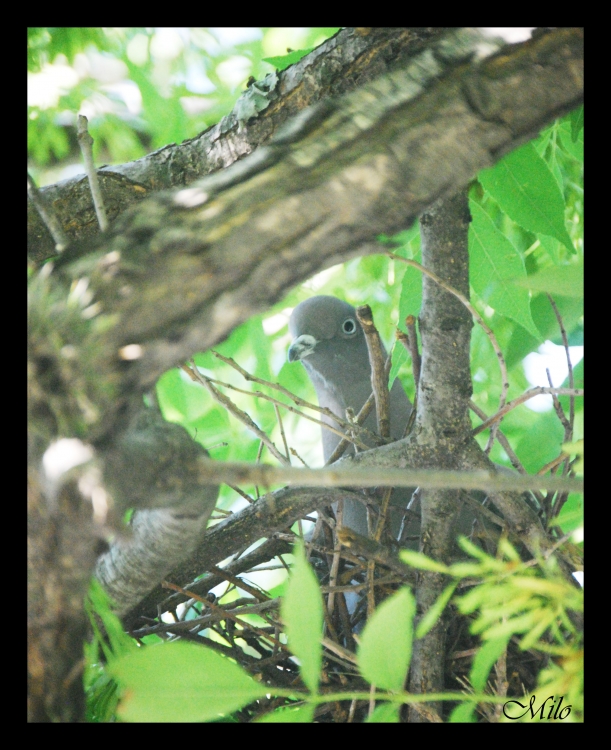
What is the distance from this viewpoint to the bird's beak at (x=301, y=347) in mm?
1795

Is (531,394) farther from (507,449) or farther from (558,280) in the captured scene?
(558,280)

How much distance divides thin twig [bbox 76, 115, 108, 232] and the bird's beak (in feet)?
2.84

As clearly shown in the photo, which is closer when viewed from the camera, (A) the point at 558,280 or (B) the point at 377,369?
(A) the point at 558,280

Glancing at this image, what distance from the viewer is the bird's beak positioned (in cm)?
179

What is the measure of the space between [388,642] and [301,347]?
1230 mm

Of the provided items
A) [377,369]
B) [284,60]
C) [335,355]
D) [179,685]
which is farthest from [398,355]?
[179,685]

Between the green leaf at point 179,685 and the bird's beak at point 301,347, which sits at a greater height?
the bird's beak at point 301,347

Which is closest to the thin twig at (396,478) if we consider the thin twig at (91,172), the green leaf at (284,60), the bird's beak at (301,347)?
the thin twig at (91,172)

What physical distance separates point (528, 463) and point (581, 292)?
3.32ft

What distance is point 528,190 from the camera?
3.97 ft

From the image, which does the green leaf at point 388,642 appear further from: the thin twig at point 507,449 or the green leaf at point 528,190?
the green leaf at point 528,190

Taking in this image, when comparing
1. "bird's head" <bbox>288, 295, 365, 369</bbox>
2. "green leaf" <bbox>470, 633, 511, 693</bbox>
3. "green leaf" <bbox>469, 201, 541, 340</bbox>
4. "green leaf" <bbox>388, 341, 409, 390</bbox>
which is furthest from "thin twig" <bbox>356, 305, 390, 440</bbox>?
"green leaf" <bbox>470, 633, 511, 693</bbox>

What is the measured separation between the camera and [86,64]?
8.65 feet

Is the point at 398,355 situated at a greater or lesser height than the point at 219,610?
greater
